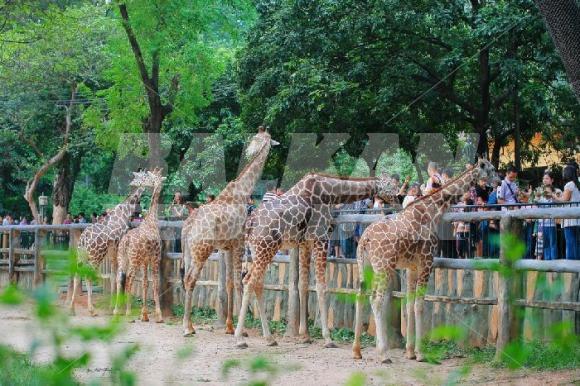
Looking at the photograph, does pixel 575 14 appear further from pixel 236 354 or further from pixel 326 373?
pixel 236 354

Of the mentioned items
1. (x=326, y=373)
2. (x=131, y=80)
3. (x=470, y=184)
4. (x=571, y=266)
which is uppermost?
(x=131, y=80)

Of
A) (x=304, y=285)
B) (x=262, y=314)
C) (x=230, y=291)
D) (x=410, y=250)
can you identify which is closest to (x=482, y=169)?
(x=410, y=250)

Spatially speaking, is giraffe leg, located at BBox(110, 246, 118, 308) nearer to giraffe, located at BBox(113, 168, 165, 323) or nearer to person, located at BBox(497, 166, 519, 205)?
giraffe, located at BBox(113, 168, 165, 323)

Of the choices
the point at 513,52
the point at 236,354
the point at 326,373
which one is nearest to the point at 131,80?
the point at 513,52

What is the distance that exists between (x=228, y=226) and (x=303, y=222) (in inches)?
53.7

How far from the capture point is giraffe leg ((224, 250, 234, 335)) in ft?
39.8

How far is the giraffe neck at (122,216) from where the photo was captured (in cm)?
1527

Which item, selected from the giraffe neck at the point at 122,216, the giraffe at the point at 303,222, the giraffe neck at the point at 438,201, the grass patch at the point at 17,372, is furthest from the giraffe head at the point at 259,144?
the grass patch at the point at 17,372

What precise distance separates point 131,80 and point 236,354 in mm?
13819

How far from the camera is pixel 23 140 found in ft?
108

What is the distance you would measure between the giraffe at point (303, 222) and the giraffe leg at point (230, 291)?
1.11 metres

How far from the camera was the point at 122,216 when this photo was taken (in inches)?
607

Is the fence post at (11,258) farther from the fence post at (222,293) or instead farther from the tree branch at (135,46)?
the fence post at (222,293)

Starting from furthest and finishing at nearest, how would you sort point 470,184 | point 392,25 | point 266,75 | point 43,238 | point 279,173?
1. point 279,173
2. point 266,75
3. point 392,25
4. point 43,238
5. point 470,184
